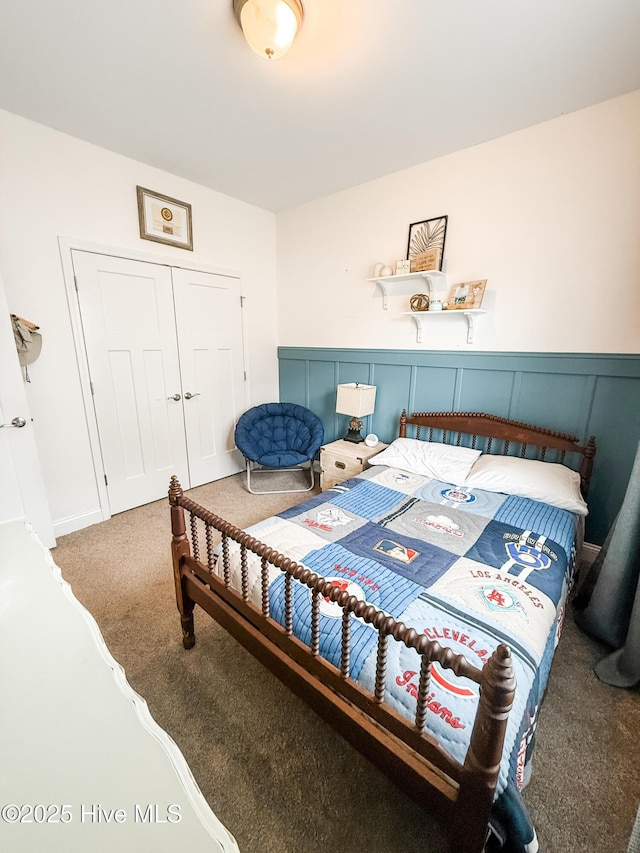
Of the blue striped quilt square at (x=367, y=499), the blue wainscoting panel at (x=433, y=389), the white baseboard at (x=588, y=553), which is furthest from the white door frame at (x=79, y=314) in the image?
the white baseboard at (x=588, y=553)

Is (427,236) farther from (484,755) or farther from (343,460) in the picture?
(484,755)

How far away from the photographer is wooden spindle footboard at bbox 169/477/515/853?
74 cm

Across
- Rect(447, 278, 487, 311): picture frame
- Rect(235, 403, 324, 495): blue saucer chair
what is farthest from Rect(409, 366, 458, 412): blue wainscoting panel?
Rect(235, 403, 324, 495): blue saucer chair

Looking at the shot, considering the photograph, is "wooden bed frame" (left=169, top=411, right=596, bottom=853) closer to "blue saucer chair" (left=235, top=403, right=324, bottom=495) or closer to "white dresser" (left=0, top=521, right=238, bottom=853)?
"white dresser" (left=0, top=521, right=238, bottom=853)

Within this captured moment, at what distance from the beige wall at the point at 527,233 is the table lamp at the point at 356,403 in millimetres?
464

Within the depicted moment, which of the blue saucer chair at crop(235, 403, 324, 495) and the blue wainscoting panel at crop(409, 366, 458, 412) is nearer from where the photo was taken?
the blue wainscoting panel at crop(409, 366, 458, 412)

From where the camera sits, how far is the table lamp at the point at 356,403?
302 centimetres

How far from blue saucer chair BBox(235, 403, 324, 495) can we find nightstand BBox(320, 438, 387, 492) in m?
0.22

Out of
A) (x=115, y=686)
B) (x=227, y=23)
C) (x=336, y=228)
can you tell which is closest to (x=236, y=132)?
(x=227, y=23)

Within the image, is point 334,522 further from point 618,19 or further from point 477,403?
point 618,19

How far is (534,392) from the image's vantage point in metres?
2.41

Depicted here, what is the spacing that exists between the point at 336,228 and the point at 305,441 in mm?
2065

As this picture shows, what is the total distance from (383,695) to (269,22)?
242 cm

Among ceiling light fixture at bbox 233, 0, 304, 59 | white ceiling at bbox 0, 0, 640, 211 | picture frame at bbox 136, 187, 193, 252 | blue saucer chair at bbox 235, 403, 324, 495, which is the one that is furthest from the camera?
blue saucer chair at bbox 235, 403, 324, 495
